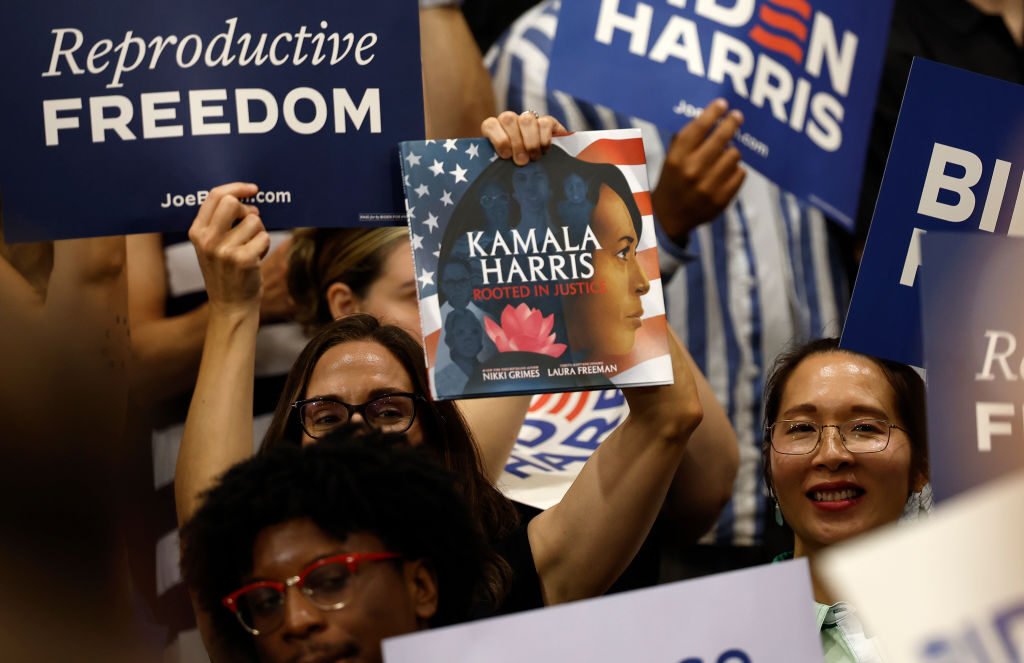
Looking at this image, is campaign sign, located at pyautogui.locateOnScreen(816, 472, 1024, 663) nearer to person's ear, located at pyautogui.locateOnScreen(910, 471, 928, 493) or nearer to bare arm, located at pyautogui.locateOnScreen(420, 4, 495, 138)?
person's ear, located at pyautogui.locateOnScreen(910, 471, 928, 493)

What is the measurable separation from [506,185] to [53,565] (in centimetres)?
107

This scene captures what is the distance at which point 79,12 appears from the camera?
220cm

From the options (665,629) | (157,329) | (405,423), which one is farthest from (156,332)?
(665,629)

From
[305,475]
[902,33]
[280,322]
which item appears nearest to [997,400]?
[305,475]

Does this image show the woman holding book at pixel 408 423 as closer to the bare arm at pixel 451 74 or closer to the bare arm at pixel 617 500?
the bare arm at pixel 617 500

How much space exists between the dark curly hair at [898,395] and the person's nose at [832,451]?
0.13 m

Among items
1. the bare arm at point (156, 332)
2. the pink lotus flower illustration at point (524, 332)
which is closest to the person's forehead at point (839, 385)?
the pink lotus flower illustration at point (524, 332)

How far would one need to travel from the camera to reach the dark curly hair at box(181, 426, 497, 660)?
166 centimetres

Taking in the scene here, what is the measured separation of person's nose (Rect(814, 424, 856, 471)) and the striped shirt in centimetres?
81

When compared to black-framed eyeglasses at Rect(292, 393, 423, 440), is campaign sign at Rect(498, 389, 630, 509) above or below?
below

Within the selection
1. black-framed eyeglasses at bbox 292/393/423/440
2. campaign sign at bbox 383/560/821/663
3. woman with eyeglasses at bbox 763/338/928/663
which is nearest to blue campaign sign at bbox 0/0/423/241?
black-framed eyeglasses at bbox 292/393/423/440

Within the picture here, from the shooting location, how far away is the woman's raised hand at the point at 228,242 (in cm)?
215

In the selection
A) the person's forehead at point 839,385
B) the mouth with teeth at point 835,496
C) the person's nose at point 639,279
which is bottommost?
the mouth with teeth at point 835,496

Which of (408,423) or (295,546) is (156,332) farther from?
(295,546)
